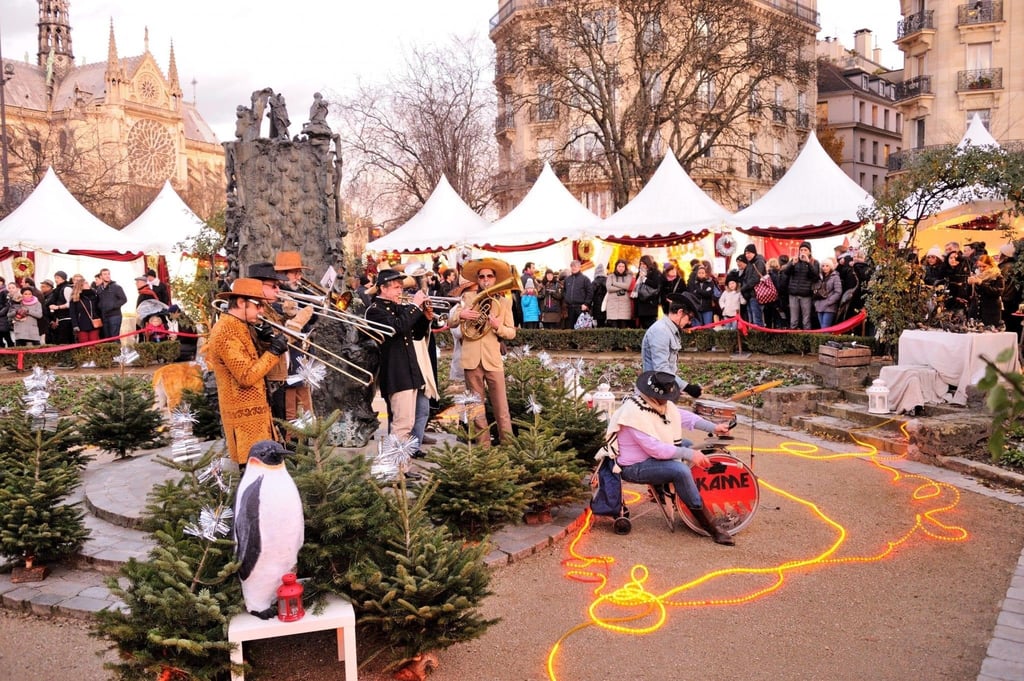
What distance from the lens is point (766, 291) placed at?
588 inches

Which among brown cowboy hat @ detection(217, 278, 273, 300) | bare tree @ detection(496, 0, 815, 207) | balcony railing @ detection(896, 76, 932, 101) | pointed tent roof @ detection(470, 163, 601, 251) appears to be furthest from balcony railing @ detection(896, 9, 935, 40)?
brown cowboy hat @ detection(217, 278, 273, 300)

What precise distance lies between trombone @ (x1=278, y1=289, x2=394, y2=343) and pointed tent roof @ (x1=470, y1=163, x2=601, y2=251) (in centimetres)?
1359

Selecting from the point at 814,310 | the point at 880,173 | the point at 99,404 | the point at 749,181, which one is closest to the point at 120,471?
the point at 99,404

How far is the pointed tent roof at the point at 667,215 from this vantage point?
1850cm

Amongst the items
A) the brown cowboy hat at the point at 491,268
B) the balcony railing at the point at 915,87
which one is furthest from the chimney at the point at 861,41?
the brown cowboy hat at the point at 491,268

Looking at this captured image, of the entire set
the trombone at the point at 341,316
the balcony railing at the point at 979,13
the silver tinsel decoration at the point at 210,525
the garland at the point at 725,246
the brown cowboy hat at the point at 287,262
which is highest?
the balcony railing at the point at 979,13

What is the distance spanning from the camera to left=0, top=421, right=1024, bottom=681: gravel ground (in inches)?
178

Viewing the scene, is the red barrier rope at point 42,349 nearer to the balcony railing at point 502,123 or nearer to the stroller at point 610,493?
the stroller at point 610,493

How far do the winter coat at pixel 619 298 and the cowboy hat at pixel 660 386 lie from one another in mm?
10464

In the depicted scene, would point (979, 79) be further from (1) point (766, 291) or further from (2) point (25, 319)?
(2) point (25, 319)

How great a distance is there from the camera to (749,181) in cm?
4512

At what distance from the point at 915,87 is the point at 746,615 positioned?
38.8 metres

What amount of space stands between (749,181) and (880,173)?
15626 millimetres

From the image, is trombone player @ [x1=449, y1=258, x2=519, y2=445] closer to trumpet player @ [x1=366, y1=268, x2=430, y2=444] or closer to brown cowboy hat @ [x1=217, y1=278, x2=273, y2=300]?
trumpet player @ [x1=366, y1=268, x2=430, y2=444]
